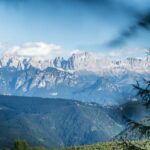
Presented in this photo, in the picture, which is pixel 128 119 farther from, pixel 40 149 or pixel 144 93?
pixel 40 149

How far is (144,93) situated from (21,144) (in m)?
126

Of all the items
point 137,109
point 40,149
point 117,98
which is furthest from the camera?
point 40,149

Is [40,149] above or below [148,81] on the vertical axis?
below

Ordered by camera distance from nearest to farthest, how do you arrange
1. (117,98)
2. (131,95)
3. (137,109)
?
(137,109) → (117,98) → (131,95)

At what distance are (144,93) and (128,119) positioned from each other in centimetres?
88

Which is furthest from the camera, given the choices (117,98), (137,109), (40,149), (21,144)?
(40,149)

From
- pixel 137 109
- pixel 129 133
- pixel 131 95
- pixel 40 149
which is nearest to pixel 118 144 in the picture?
pixel 129 133

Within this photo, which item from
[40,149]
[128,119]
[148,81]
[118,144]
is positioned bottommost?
[40,149]

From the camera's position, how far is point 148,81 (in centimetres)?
1212

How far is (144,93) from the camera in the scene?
11836 mm

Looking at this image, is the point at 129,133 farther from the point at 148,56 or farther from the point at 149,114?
the point at 148,56

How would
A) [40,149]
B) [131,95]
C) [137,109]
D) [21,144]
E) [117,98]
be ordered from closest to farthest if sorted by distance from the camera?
[137,109] → [117,98] → [131,95] → [21,144] → [40,149]

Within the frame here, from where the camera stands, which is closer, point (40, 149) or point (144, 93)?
point (144, 93)

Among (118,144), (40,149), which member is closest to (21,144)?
(40,149)
